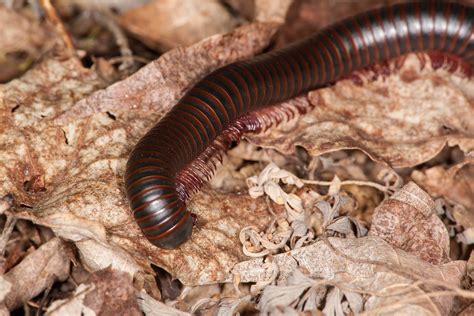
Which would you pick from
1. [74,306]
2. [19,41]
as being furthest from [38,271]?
[19,41]

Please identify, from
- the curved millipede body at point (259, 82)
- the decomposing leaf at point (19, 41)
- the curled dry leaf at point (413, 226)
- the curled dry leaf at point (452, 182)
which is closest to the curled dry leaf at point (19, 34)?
the decomposing leaf at point (19, 41)

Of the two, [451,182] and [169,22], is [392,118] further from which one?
[169,22]

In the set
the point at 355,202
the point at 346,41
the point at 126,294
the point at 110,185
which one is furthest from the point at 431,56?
the point at 126,294

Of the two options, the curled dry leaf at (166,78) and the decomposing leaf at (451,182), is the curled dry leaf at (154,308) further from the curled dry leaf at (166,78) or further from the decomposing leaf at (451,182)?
the decomposing leaf at (451,182)

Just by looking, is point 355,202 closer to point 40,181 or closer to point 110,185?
point 110,185

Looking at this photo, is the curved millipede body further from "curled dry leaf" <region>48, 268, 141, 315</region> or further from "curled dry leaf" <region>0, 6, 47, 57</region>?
"curled dry leaf" <region>0, 6, 47, 57</region>

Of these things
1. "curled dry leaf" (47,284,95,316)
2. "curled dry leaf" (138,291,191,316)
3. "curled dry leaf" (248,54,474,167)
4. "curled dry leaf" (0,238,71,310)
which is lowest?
"curled dry leaf" (0,238,71,310)

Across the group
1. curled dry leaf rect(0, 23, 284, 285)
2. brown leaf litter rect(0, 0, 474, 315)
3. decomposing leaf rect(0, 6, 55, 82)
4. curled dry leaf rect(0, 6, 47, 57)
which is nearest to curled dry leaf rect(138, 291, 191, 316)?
brown leaf litter rect(0, 0, 474, 315)
